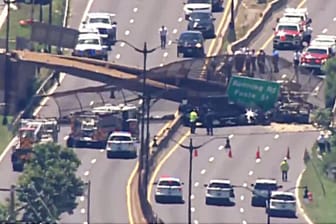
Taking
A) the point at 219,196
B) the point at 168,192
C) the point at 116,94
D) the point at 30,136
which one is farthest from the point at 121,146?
the point at 219,196

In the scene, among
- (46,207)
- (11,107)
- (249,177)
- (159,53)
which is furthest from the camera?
(159,53)

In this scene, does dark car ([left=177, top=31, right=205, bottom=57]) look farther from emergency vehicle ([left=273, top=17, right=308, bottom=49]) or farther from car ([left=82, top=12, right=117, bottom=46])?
car ([left=82, top=12, right=117, bottom=46])

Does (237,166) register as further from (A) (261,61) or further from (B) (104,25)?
(B) (104,25)

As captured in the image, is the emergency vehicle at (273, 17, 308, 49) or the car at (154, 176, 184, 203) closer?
the car at (154, 176, 184, 203)

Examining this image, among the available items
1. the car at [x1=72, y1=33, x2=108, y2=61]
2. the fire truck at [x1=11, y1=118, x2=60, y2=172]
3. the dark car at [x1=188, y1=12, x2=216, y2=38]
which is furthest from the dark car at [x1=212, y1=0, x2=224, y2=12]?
the fire truck at [x1=11, y1=118, x2=60, y2=172]

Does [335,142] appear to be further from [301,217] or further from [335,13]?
[335,13]

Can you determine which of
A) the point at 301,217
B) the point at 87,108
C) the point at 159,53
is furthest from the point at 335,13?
the point at 301,217

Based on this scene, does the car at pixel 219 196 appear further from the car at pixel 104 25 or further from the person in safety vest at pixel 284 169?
the car at pixel 104 25
